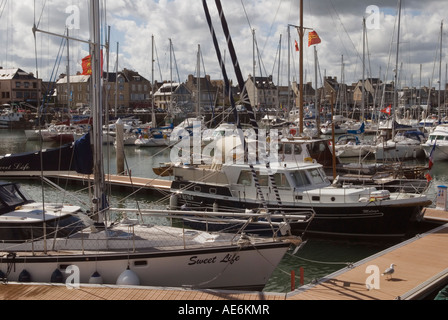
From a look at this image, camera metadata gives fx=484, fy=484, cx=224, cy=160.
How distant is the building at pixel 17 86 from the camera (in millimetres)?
106562

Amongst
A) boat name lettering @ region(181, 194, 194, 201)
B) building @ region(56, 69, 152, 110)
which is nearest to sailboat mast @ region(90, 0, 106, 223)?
boat name lettering @ region(181, 194, 194, 201)

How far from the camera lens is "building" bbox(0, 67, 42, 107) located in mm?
106562

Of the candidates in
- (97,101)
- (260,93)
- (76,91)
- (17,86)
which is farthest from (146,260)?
(17,86)

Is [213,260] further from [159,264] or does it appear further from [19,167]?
[19,167]

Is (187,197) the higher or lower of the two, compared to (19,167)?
lower

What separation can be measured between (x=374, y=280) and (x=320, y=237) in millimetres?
7071

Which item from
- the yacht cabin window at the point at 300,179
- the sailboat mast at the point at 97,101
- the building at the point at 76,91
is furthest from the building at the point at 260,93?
the building at the point at 76,91

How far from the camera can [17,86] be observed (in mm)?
107000

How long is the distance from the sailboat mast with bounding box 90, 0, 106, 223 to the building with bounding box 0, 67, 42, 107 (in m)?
101

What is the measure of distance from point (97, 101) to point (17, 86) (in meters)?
104

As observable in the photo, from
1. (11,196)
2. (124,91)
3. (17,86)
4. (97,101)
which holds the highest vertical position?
(17,86)

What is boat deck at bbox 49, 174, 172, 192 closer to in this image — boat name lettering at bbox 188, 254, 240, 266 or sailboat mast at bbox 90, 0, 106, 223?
sailboat mast at bbox 90, 0, 106, 223

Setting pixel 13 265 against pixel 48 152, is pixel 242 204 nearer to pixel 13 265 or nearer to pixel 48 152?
pixel 48 152

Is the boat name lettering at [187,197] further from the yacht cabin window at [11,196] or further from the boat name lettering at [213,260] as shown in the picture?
the boat name lettering at [213,260]
